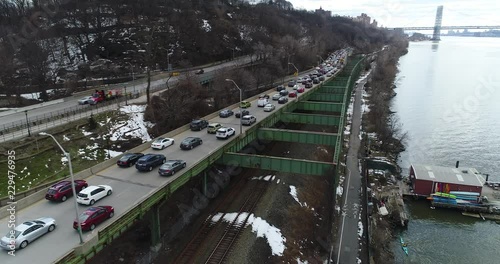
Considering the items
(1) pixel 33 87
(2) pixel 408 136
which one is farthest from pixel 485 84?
(1) pixel 33 87

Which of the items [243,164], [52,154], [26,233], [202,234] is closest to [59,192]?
[26,233]

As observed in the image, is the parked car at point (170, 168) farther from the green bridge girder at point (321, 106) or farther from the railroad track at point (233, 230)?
the green bridge girder at point (321, 106)

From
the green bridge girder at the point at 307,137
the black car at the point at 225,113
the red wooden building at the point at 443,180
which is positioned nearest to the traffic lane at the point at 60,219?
the green bridge girder at the point at 307,137

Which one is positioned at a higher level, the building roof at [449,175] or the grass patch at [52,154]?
the grass patch at [52,154]

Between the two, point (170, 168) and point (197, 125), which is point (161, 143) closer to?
point (170, 168)

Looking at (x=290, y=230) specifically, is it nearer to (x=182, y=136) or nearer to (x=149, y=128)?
(x=182, y=136)

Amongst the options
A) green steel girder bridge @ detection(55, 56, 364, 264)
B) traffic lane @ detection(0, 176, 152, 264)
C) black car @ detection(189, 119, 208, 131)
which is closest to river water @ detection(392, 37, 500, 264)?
green steel girder bridge @ detection(55, 56, 364, 264)
